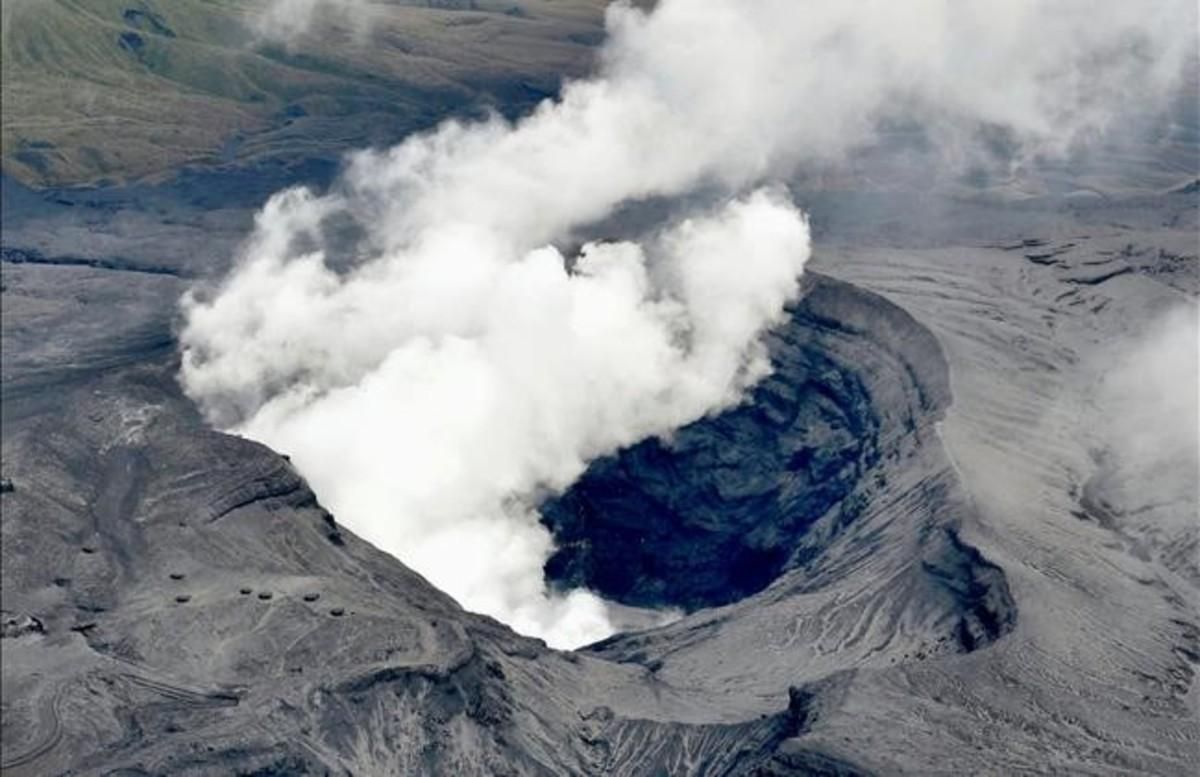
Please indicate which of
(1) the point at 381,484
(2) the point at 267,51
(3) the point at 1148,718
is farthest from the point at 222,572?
(2) the point at 267,51

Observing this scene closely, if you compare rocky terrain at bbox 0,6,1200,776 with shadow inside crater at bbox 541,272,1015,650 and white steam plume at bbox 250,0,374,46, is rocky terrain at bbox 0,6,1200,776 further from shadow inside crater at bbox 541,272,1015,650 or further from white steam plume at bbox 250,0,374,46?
white steam plume at bbox 250,0,374,46

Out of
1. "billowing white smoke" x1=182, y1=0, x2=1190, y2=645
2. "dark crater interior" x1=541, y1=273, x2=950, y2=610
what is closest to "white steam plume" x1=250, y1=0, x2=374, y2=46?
"billowing white smoke" x1=182, y1=0, x2=1190, y2=645

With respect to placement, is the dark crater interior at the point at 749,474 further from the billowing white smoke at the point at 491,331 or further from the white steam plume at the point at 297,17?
the white steam plume at the point at 297,17

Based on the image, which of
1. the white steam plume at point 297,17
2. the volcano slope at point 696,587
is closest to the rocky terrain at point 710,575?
the volcano slope at point 696,587

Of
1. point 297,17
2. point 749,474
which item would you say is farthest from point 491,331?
point 297,17

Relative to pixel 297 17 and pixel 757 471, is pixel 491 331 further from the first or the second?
pixel 297 17

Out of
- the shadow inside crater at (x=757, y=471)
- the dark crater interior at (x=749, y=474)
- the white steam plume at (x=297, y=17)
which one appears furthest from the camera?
the white steam plume at (x=297, y=17)

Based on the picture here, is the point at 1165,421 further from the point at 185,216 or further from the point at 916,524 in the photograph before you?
the point at 185,216
